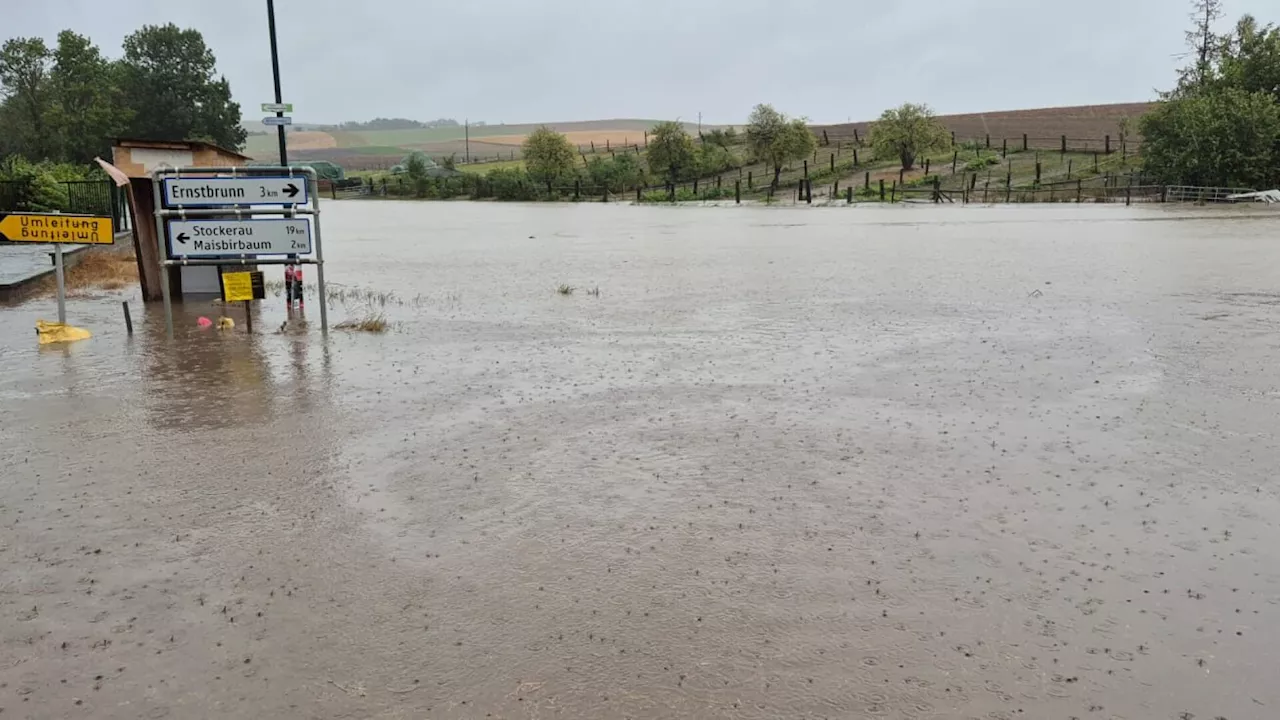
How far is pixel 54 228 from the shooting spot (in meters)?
10.9

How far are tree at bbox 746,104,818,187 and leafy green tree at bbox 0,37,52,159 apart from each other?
171 feet

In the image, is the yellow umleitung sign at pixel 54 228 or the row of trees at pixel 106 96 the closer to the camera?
the yellow umleitung sign at pixel 54 228

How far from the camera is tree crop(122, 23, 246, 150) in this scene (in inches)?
3593

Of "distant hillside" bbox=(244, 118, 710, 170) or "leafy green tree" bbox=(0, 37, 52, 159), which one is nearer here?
"leafy green tree" bbox=(0, 37, 52, 159)

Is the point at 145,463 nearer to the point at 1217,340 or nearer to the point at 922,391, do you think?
the point at 922,391

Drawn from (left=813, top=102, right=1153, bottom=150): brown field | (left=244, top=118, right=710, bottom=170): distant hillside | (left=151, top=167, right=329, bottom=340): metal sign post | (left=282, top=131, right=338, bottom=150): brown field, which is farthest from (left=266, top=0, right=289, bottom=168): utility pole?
(left=282, top=131, right=338, bottom=150): brown field

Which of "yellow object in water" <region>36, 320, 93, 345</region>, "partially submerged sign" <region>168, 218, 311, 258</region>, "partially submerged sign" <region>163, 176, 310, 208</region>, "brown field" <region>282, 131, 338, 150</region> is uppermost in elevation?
"brown field" <region>282, 131, 338, 150</region>

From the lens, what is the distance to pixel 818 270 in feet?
64.8

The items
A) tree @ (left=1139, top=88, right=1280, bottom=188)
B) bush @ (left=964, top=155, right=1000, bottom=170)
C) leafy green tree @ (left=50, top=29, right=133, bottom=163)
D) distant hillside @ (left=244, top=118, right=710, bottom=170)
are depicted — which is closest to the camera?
tree @ (left=1139, top=88, right=1280, bottom=188)

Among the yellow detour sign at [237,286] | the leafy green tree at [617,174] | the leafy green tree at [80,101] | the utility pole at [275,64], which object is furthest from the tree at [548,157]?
the yellow detour sign at [237,286]

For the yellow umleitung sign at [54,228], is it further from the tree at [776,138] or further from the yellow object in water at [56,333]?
the tree at [776,138]

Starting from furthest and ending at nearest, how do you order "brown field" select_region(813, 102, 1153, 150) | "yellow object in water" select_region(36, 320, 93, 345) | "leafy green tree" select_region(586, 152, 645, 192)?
"leafy green tree" select_region(586, 152, 645, 192)
"brown field" select_region(813, 102, 1153, 150)
"yellow object in water" select_region(36, 320, 93, 345)

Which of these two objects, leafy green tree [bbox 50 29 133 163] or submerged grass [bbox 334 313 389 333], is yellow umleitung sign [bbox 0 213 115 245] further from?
leafy green tree [bbox 50 29 133 163]

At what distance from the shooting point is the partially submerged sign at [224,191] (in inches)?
438
